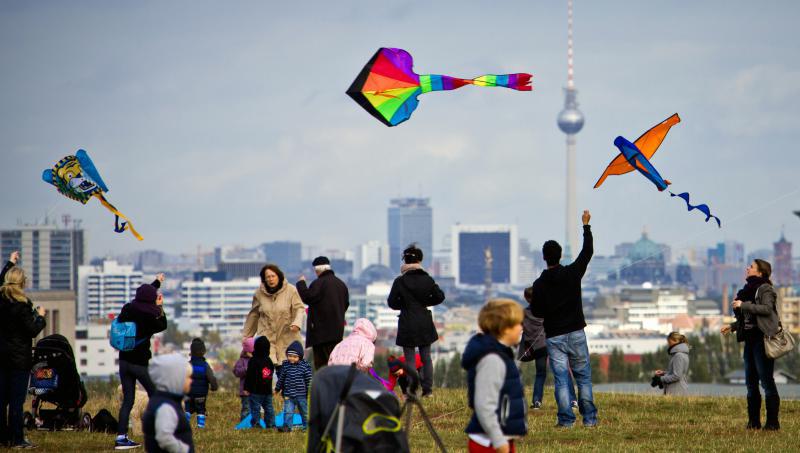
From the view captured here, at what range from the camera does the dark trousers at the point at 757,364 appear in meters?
14.1

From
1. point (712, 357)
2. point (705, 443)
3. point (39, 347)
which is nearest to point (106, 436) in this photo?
point (39, 347)

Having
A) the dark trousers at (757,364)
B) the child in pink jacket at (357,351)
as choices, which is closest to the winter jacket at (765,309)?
the dark trousers at (757,364)

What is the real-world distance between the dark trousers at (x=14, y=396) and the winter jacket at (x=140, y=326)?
918mm

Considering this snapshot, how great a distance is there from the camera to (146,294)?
13961 millimetres

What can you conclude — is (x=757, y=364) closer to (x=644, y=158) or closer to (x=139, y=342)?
(x=644, y=158)

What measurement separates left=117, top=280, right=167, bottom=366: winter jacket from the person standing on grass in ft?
16.4

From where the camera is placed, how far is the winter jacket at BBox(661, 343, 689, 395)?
754 inches

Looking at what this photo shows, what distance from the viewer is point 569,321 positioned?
14.5 m

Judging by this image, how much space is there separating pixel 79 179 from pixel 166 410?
8.82 meters

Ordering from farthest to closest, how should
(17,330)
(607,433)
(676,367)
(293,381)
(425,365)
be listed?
(676,367) < (425,365) < (293,381) < (607,433) < (17,330)

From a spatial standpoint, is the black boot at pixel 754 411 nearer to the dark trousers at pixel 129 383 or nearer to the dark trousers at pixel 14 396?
the dark trousers at pixel 129 383

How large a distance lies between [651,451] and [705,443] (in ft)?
2.41

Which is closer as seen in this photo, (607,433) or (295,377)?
(607,433)

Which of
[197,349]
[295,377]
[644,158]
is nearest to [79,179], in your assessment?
[197,349]
